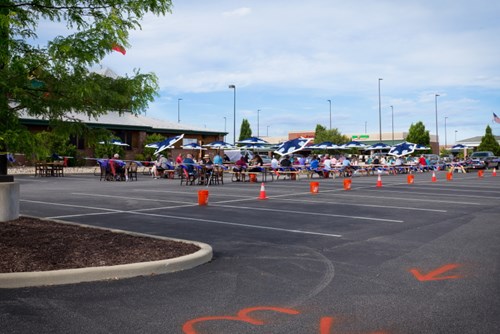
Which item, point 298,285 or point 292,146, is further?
point 292,146

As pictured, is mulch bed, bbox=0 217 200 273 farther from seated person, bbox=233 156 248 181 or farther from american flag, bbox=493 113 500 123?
american flag, bbox=493 113 500 123

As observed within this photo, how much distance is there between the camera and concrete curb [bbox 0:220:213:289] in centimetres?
557

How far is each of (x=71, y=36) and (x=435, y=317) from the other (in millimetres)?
5514

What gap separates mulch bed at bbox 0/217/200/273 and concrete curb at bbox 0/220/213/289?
272mm

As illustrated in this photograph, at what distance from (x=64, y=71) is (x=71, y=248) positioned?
2459 millimetres

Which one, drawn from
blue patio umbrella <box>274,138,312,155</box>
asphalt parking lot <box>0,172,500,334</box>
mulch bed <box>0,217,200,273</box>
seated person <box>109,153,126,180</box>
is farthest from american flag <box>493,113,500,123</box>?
mulch bed <box>0,217,200,273</box>

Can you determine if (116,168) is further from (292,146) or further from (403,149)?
(403,149)

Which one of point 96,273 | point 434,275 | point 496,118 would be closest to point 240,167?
point 434,275

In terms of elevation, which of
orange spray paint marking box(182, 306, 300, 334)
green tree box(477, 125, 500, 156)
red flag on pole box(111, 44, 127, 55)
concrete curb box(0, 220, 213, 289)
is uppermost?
green tree box(477, 125, 500, 156)

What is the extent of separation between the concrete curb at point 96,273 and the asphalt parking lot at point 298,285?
0.43 feet

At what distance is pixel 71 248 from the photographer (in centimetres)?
698

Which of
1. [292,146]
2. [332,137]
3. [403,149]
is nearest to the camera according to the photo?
[292,146]

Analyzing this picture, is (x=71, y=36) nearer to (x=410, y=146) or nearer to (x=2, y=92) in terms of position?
(x=2, y=92)

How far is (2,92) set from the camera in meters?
6.38
